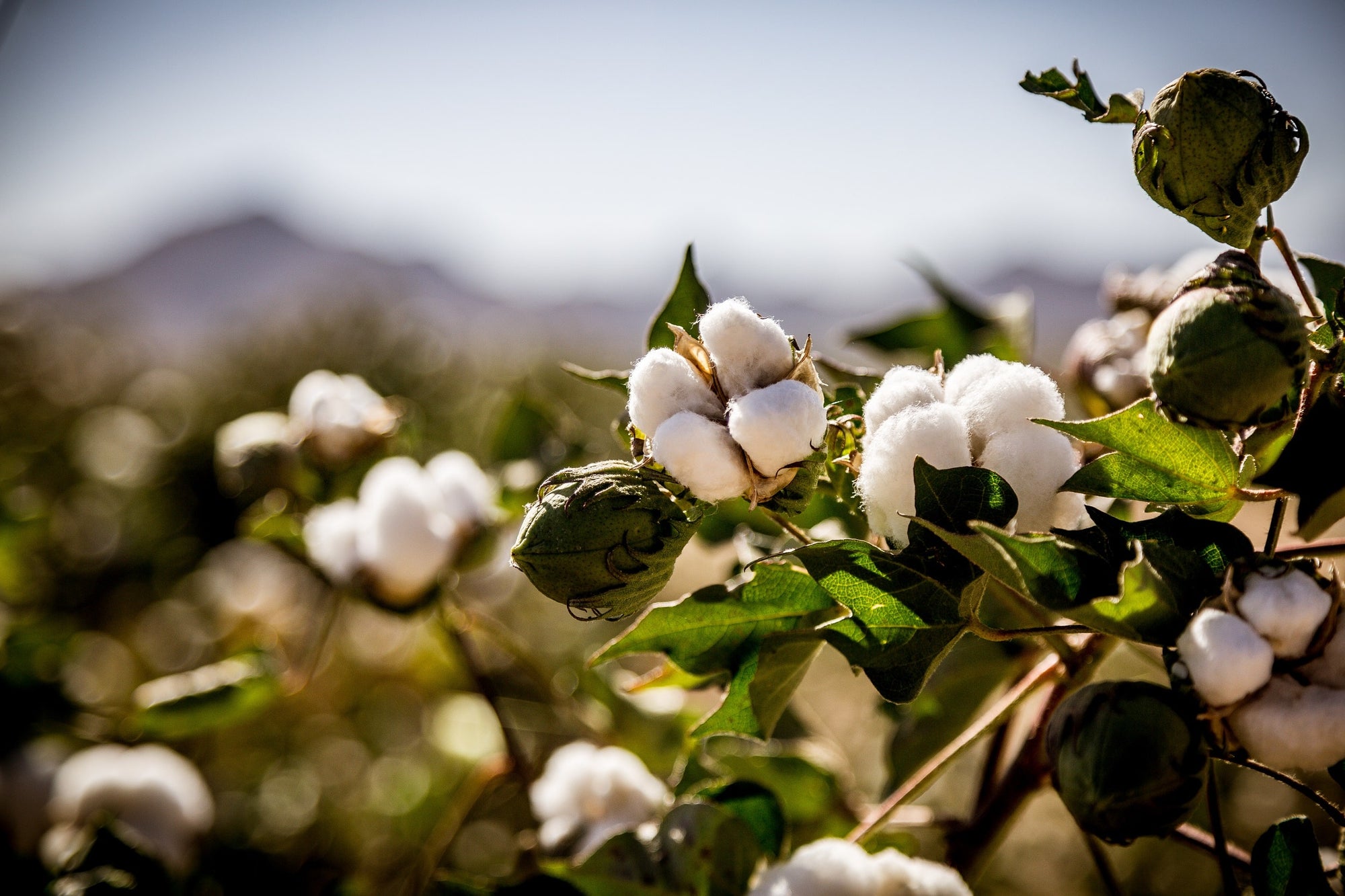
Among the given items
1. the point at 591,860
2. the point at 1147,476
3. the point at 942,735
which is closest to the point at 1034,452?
the point at 1147,476

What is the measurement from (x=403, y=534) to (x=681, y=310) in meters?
0.50

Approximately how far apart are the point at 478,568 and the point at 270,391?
189 cm

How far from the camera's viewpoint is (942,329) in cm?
113

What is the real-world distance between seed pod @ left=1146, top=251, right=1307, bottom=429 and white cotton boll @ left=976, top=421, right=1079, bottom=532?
80 millimetres

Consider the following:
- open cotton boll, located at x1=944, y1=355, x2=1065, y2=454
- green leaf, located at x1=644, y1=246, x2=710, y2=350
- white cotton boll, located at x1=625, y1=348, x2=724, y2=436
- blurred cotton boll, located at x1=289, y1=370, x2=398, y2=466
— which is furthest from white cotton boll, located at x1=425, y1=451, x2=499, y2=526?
open cotton boll, located at x1=944, y1=355, x2=1065, y2=454

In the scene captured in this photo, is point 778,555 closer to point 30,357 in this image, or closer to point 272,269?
point 30,357

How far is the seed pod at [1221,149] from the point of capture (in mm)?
549

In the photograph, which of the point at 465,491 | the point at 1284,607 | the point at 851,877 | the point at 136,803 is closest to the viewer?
the point at 1284,607

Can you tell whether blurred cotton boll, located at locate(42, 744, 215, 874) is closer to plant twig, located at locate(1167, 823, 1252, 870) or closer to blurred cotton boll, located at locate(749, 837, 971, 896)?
blurred cotton boll, located at locate(749, 837, 971, 896)

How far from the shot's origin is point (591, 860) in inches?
28.5

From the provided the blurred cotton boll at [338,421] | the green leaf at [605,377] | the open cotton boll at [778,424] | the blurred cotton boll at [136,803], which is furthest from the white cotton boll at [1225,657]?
the blurred cotton boll at [136,803]

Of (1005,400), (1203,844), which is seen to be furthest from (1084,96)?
(1203,844)

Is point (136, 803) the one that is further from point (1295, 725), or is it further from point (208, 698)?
point (1295, 725)

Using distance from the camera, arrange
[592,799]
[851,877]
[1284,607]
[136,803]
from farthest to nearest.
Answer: [136,803]
[592,799]
[851,877]
[1284,607]
